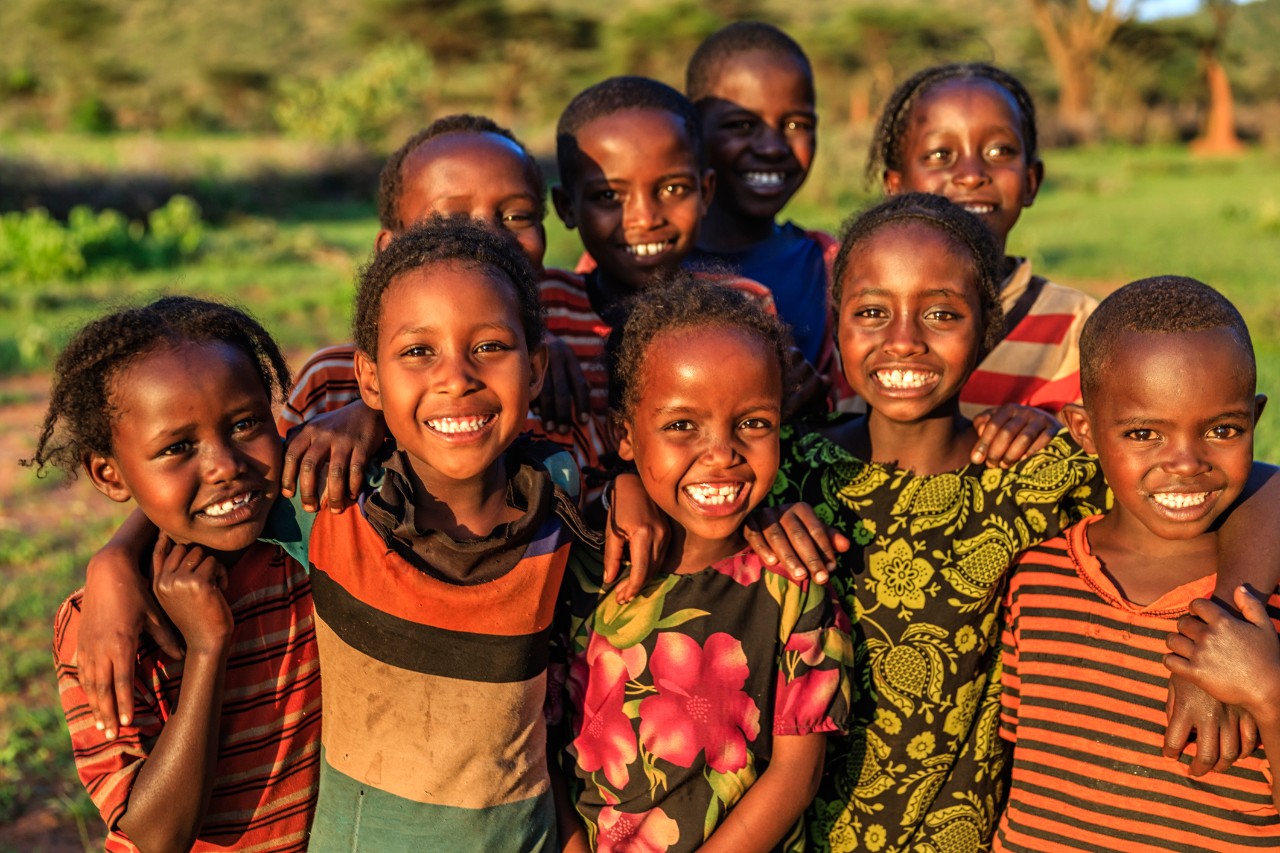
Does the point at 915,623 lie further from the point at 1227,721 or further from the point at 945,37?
the point at 945,37

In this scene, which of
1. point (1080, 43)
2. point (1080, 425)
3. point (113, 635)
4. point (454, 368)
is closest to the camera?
point (113, 635)

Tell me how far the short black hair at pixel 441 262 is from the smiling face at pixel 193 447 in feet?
0.84

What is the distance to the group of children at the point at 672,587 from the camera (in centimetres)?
200

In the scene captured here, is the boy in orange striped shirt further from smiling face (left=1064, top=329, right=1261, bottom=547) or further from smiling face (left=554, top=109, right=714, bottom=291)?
smiling face (left=554, top=109, right=714, bottom=291)

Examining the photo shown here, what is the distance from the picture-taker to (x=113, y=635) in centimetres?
190

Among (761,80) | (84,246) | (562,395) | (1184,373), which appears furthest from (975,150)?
(84,246)

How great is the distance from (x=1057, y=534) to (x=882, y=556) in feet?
1.13

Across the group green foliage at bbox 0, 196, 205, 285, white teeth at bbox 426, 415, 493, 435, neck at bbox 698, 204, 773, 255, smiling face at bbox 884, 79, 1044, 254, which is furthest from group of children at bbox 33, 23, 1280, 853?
green foliage at bbox 0, 196, 205, 285

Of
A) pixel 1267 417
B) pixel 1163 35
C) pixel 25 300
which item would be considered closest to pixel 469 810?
pixel 1267 417

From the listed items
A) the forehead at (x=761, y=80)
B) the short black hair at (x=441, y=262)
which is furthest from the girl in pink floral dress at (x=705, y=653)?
the forehead at (x=761, y=80)

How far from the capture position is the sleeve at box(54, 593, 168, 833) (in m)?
1.95

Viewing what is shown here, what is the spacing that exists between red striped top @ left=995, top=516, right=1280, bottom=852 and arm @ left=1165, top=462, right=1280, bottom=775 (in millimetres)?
63

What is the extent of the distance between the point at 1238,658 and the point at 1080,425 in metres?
0.52

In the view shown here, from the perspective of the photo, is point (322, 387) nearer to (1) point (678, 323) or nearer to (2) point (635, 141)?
(1) point (678, 323)
